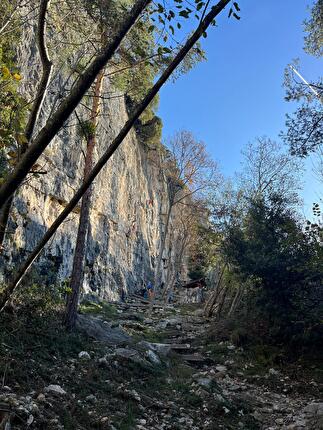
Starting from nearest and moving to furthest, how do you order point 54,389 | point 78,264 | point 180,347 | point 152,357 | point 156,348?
point 54,389 → point 152,357 → point 156,348 → point 78,264 → point 180,347

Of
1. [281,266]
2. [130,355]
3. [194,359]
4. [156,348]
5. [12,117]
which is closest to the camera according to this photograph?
[12,117]

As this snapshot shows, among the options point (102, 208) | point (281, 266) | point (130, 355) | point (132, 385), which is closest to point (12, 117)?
point (132, 385)

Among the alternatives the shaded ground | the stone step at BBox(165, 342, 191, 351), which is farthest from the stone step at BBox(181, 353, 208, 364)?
the stone step at BBox(165, 342, 191, 351)

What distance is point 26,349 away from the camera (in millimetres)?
5688

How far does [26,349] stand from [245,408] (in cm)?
380

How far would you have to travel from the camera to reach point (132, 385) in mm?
6055

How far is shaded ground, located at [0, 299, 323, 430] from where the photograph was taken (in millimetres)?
4254

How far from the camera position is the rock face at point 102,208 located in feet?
37.9

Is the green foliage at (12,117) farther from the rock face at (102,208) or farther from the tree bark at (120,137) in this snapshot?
the rock face at (102,208)

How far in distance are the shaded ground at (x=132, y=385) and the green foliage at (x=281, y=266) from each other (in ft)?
4.27

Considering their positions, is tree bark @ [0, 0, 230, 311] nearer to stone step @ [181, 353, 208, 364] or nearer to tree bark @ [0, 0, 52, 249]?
tree bark @ [0, 0, 52, 249]

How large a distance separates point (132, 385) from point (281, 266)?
6127mm

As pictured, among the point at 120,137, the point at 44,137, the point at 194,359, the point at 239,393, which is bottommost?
the point at 239,393

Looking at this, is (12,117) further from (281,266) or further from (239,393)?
(281,266)
